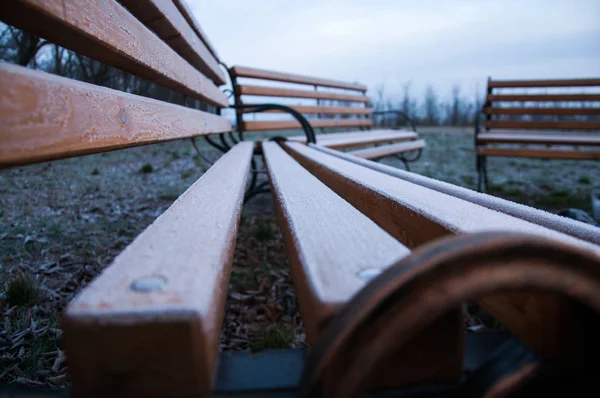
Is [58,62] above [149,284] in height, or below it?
above

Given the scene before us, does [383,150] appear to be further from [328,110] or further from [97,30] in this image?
[97,30]

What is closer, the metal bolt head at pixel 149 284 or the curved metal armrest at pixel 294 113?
the metal bolt head at pixel 149 284

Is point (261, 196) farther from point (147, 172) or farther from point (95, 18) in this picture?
point (95, 18)

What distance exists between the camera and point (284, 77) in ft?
13.7

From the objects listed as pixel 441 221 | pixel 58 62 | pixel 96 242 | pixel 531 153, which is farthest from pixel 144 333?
pixel 58 62

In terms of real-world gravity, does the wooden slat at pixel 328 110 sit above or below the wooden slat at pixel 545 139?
above

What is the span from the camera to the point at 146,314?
1.28 ft

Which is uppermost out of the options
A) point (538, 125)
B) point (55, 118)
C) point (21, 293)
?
point (55, 118)

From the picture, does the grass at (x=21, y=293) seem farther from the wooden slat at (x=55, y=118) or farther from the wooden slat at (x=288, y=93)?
the wooden slat at (x=288, y=93)

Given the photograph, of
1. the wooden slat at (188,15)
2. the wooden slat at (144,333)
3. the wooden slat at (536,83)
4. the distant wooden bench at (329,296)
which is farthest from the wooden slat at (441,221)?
the wooden slat at (536,83)

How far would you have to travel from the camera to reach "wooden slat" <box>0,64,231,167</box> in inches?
18.9

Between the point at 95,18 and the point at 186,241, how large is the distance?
1.71ft

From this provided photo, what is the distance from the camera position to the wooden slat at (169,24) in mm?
1416

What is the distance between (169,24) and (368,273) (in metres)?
1.50
